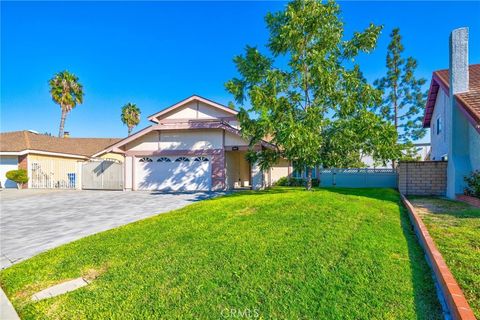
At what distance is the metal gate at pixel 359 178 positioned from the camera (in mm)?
16969

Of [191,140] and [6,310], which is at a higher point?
[191,140]

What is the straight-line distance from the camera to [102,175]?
65.6 ft

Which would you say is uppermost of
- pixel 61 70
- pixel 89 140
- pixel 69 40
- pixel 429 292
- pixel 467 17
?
pixel 61 70

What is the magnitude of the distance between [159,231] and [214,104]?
554 inches

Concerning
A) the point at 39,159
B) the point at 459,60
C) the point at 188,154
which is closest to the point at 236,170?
the point at 188,154

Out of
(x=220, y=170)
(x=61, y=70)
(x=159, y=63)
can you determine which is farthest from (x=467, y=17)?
(x=61, y=70)

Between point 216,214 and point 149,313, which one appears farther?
point 216,214

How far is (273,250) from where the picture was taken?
4.66 meters

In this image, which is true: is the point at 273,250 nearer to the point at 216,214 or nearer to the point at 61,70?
the point at 216,214

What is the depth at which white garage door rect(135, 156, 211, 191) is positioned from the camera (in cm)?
1798

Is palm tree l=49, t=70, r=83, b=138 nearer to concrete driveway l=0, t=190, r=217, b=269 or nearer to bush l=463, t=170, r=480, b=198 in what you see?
concrete driveway l=0, t=190, r=217, b=269

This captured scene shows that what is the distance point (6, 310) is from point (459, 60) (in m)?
15.6

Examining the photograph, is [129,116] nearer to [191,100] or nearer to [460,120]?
[191,100]

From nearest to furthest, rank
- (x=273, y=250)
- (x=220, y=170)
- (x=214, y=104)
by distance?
(x=273, y=250) → (x=220, y=170) → (x=214, y=104)
